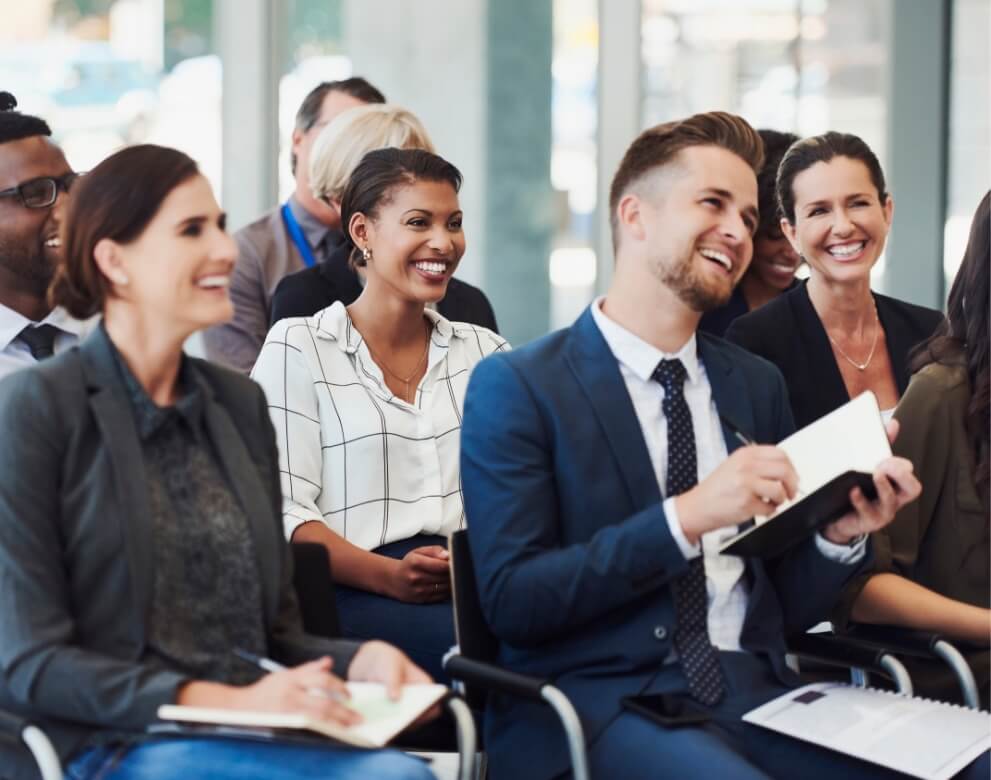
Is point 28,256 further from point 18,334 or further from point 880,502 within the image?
point 880,502

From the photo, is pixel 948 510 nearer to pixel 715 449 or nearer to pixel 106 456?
pixel 715 449

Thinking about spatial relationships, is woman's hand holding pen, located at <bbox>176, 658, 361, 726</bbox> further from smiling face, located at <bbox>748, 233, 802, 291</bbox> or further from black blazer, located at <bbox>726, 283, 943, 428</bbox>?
smiling face, located at <bbox>748, 233, 802, 291</bbox>

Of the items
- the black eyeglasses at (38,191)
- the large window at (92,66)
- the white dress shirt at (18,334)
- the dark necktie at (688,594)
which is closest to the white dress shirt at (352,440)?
the white dress shirt at (18,334)

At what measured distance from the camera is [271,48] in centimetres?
600

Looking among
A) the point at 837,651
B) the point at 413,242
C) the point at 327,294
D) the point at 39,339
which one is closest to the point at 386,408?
the point at 413,242

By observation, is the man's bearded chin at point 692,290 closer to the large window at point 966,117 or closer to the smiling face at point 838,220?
the smiling face at point 838,220

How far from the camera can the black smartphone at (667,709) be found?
2.19 metres

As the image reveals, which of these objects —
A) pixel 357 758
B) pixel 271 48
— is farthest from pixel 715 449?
pixel 271 48

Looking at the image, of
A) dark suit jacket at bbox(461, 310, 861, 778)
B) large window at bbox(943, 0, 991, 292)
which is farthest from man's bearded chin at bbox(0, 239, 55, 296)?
large window at bbox(943, 0, 991, 292)

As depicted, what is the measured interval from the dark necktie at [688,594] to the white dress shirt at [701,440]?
0.06 feet

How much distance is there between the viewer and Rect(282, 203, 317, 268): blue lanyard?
4461 mm

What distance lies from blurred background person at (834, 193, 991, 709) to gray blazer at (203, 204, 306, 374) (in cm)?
214

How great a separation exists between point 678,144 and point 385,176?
39.2 inches

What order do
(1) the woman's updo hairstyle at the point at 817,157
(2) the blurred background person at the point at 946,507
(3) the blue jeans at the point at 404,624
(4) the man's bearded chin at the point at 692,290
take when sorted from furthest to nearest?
(1) the woman's updo hairstyle at the point at 817,157, (3) the blue jeans at the point at 404,624, (2) the blurred background person at the point at 946,507, (4) the man's bearded chin at the point at 692,290
